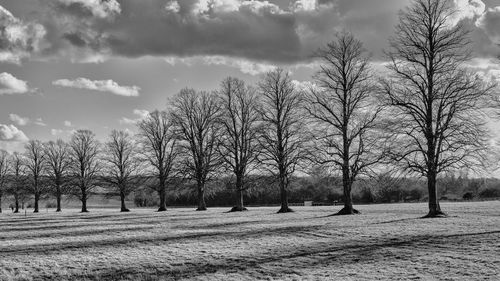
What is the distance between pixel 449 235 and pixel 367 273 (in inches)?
323

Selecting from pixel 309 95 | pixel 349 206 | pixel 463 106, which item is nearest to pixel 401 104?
pixel 463 106

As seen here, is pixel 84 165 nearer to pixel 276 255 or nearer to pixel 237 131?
pixel 237 131

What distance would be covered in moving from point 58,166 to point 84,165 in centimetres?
713

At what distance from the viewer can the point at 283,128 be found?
41062 mm

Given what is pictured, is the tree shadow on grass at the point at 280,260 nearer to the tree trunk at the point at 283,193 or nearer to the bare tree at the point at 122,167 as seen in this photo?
the tree trunk at the point at 283,193

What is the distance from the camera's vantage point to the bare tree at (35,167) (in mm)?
74312

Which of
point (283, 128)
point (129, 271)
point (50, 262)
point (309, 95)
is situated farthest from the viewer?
point (283, 128)

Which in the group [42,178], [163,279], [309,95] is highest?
[309,95]

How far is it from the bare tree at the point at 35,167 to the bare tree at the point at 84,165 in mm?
8021

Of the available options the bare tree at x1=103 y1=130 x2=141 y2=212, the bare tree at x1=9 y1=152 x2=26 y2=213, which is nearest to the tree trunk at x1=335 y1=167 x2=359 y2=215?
the bare tree at x1=103 y1=130 x2=141 y2=212

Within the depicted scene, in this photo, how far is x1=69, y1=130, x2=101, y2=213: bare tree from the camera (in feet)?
225

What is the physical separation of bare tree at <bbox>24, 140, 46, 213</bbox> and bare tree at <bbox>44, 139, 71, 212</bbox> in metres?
1.66

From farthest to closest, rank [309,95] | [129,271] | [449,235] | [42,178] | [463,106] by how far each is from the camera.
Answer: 1. [42,178]
2. [309,95]
3. [463,106]
4. [449,235]
5. [129,271]

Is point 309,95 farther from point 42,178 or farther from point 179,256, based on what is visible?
point 42,178
